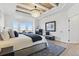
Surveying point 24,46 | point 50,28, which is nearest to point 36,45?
point 24,46

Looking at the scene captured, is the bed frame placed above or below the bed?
below

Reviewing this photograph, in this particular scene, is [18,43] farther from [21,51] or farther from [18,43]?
[21,51]

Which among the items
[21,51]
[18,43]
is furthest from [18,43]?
[21,51]

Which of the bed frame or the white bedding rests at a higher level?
the white bedding

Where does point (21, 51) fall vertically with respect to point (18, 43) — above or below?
below

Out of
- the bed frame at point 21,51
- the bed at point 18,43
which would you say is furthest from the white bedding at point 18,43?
the bed frame at point 21,51

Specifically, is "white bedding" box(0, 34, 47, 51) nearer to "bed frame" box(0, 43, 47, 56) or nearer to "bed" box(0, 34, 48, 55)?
"bed" box(0, 34, 48, 55)

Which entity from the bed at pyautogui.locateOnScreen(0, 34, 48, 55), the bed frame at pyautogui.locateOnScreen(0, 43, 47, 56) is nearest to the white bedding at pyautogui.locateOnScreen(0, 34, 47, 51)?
the bed at pyautogui.locateOnScreen(0, 34, 48, 55)

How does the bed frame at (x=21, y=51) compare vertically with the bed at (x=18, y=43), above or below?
below

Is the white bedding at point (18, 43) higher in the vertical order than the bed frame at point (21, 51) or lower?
higher

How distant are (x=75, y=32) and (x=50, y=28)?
2.61 metres

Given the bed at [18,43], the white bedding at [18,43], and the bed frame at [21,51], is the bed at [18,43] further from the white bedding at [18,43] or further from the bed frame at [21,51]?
the bed frame at [21,51]

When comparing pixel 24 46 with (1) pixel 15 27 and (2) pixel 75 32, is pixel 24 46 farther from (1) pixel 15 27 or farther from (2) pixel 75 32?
(2) pixel 75 32

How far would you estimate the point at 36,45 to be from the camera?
10.6 ft
